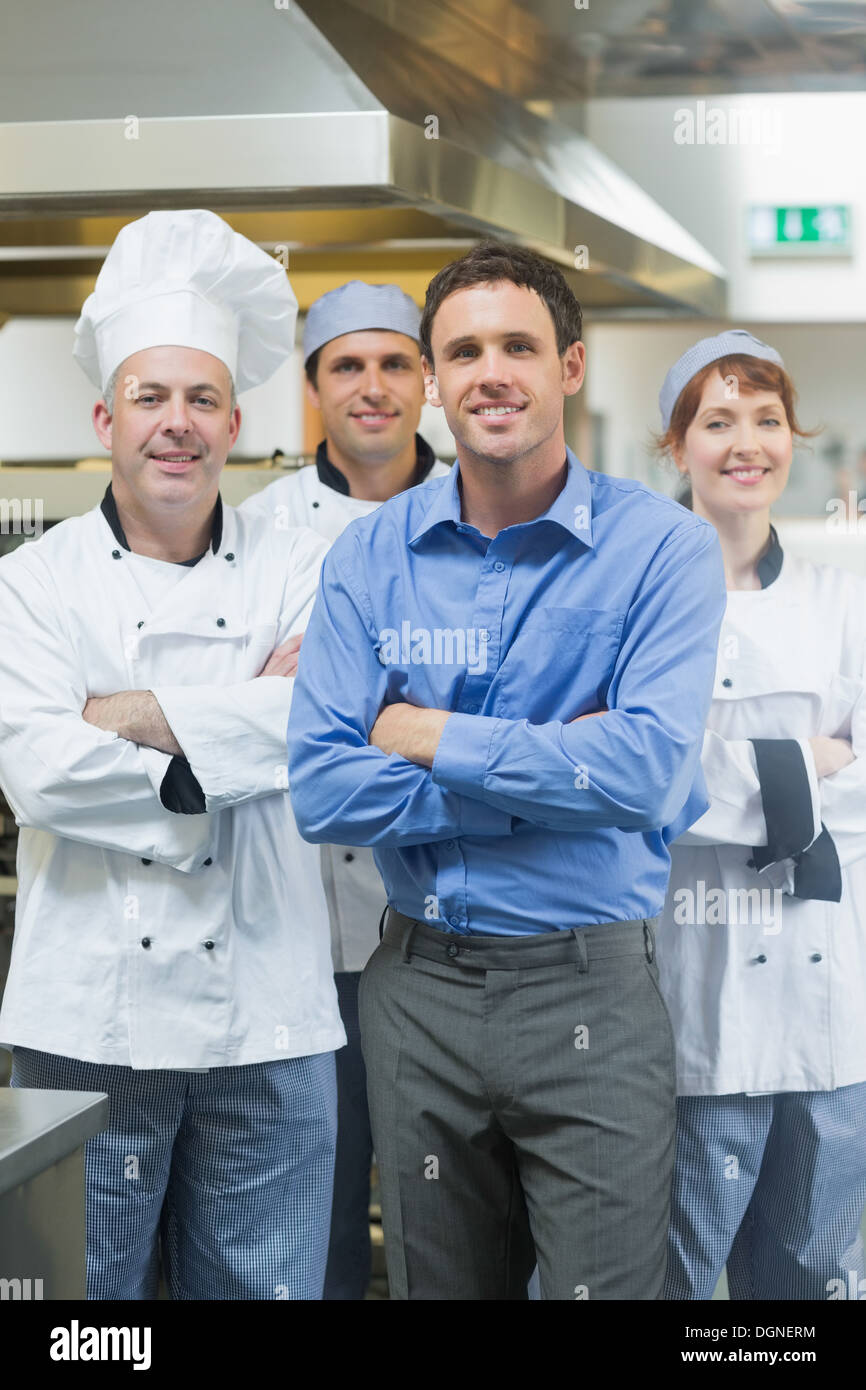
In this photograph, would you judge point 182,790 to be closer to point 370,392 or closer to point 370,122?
point 370,392

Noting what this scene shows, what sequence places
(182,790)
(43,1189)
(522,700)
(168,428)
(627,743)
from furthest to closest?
1. (168,428)
2. (182,790)
3. (522,700)
4. (627,743)
5. (43,1189)

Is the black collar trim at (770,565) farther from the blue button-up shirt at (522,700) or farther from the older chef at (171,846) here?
the older chef at (171,846)

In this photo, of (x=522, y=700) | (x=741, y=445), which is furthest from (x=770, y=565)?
(x=522, y=700)

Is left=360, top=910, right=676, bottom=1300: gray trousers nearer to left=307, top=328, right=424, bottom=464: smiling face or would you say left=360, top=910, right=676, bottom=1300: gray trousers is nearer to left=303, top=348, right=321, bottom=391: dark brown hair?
left=307, top=328, right=424, bottom=464: smiling face

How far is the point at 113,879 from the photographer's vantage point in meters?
1.59

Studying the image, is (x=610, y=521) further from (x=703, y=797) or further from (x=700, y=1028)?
(x=700, y=1028)

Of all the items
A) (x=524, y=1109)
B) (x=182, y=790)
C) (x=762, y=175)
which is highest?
(x=762, y=175)

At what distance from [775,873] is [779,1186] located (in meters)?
0.36

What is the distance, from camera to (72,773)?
1.52m

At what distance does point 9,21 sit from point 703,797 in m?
1.54

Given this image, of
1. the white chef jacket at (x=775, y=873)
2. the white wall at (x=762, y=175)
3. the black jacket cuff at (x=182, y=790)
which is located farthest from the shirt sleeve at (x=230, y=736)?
the white wall at (x=762, y=175)
